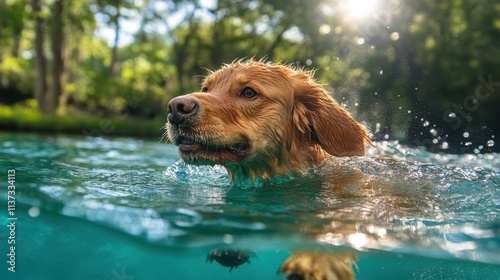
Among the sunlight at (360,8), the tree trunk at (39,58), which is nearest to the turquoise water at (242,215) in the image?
the tree trunk at (39,58)

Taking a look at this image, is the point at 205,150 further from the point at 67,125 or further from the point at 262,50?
the point at 262,50

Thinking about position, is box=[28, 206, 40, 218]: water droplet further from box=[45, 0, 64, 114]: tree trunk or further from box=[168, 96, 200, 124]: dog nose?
box=[45, 0, 64, 114]: tree trunk

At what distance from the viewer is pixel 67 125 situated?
2238 cm

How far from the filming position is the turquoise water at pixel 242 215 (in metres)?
4.21

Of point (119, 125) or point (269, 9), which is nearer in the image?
point (119, 125)

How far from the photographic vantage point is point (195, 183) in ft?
18.1

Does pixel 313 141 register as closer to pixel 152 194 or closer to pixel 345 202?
pixel 345 202

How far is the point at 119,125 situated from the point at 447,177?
829 inches

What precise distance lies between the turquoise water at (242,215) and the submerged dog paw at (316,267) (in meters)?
0.17

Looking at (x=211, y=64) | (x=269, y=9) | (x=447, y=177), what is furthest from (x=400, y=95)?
(x=211, y=64)

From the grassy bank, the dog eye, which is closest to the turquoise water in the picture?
the dog eye

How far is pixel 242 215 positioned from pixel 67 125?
786 inches

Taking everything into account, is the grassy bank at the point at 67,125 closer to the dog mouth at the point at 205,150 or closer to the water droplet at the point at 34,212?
the water droplet at the point at 34,212

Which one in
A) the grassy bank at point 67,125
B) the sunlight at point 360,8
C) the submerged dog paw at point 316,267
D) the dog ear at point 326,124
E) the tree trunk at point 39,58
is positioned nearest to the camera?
the submerged dog paw at point 316,267
